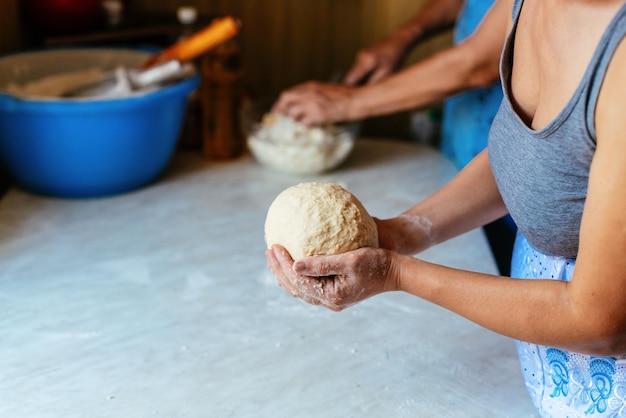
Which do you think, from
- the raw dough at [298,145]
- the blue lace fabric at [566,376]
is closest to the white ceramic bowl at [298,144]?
the raw dough at [298,145]

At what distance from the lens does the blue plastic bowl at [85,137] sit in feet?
5.31

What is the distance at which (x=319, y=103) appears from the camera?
1.85m

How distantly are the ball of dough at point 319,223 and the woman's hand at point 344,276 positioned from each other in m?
0.06

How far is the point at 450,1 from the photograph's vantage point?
6.82ft

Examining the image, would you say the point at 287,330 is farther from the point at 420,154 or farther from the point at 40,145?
the point at 420,154

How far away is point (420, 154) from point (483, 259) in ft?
2.02

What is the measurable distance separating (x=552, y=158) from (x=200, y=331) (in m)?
0.72

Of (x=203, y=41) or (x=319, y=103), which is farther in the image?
(x=319, y=103)

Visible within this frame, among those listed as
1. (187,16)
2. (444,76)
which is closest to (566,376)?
(444,76)

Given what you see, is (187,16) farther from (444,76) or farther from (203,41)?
(444,76)

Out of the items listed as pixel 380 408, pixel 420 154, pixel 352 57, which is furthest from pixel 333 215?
pixel 352 57

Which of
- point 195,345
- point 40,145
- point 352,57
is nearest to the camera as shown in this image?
point 195,345

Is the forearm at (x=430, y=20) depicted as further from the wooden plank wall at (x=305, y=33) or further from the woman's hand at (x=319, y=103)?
the wooden plank wall at (x=305, y=33)

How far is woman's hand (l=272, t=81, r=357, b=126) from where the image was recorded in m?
1.85
